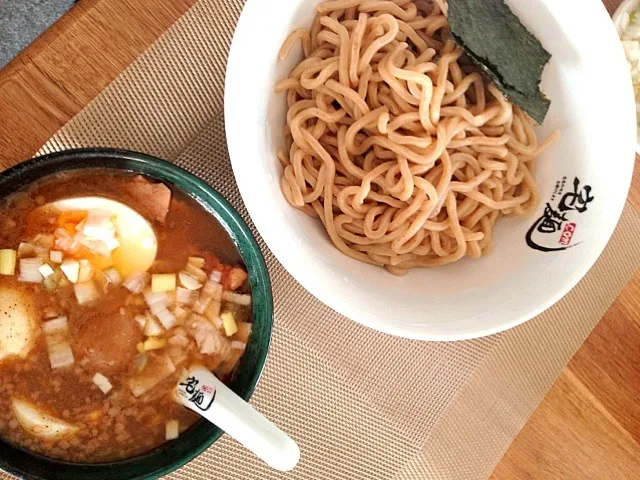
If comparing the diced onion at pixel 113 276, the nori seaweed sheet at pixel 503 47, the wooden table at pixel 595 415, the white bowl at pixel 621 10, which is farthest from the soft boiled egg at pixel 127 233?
the white bowl at pixel 621 10

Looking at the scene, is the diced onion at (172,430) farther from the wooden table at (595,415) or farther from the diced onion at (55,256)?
the wooden table at (595,415)

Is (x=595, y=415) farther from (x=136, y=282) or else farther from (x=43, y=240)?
(x=43, y=240)

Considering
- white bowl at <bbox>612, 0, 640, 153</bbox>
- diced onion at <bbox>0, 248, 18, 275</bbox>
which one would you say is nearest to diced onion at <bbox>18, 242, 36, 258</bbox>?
diced onion at <bbox>0, 248, 18, 275</bbox>

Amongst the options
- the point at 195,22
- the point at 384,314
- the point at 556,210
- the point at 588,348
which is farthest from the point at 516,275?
the point at 195,22

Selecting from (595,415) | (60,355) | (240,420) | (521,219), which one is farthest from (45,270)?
(595,415)

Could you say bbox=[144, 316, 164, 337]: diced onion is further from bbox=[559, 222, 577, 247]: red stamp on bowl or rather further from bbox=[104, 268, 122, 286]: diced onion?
bbox=[559, 222, 577, 247]: red stamp on bowl

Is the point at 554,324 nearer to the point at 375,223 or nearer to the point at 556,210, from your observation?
the point at 556,210
